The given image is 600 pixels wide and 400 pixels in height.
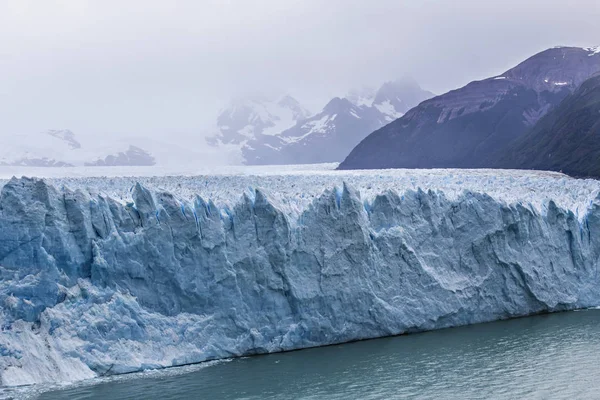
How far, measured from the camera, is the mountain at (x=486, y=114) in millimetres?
61219

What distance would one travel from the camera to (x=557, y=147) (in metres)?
49.3

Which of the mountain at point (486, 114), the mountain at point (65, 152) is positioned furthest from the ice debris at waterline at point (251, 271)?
the mountain at point (65, 152)

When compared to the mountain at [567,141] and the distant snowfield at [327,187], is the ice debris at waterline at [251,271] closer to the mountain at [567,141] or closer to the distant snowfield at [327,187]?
the distant snowfield at [327,187]

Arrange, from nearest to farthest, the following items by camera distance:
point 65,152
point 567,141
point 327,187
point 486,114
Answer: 1. point 327,187
2. point 567,141
3. point 486,114
4. point 65,152

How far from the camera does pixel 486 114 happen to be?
208ft

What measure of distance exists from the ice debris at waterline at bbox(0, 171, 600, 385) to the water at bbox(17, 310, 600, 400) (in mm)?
857

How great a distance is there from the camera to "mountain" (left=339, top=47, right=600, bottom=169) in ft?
201

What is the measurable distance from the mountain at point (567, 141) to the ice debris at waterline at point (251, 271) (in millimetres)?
24749

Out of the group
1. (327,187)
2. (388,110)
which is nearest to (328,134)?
(388,110)

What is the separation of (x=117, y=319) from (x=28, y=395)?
3150 millimetres

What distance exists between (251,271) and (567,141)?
36869 millimetres

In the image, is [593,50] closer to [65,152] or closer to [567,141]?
[567,141]

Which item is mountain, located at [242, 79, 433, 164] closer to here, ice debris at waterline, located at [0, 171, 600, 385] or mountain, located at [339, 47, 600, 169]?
mountain, located at [339, 47, 600, 169]

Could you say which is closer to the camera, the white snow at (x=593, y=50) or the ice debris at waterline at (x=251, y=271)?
the ice debris at waterline at (x=251, y=271)
